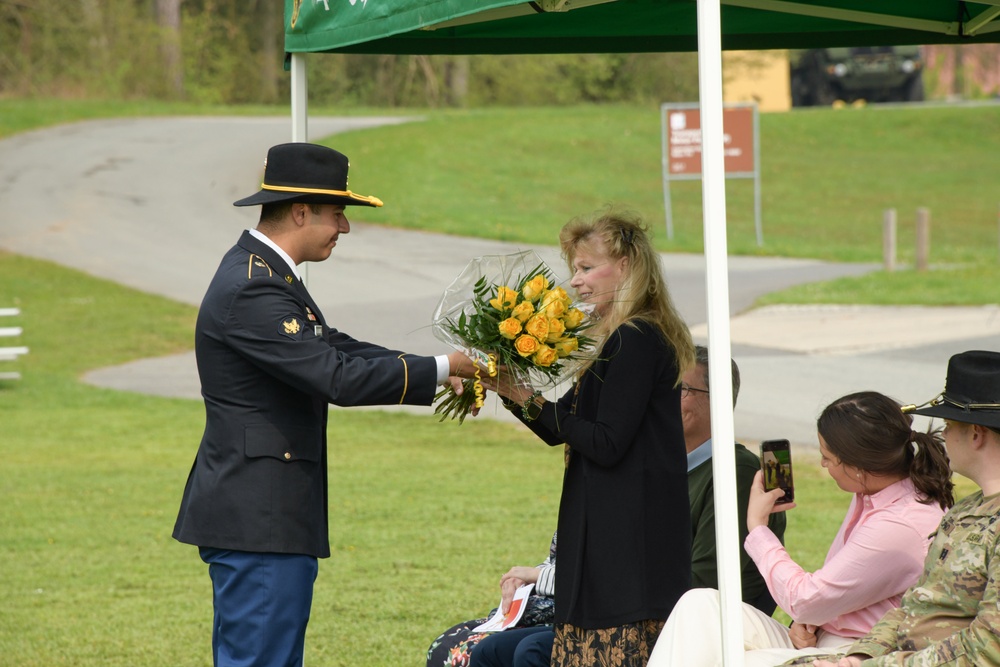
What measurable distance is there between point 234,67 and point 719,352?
143 ft

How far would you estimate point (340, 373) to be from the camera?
10.8 feet

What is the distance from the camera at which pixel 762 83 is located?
4503 centimetres

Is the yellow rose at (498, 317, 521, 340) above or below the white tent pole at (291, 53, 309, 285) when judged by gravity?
below

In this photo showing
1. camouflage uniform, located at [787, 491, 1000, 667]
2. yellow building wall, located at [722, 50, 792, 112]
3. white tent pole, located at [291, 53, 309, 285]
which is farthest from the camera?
yellow building wall, located at [722, 50, 792, 112]

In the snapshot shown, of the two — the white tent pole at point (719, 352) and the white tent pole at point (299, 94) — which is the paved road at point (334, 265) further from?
the white tent pole at point (719, 352)

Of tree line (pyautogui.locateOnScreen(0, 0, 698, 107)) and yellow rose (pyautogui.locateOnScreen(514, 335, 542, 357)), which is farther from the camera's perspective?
tree line (pyautogui.locateOnScreen(0, 0, 698, 107))

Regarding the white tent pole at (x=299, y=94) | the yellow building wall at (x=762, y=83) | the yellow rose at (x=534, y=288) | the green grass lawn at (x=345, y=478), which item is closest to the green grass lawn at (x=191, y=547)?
the green grass lawn at (x=345, y=478)

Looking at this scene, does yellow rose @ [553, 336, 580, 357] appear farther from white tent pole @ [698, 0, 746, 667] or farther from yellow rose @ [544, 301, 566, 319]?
white tent pole @ [698, 0, 746, 667]

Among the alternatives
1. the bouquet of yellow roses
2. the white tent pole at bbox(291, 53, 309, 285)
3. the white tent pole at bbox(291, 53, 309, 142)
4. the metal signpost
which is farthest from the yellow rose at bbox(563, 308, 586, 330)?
the metal signpost

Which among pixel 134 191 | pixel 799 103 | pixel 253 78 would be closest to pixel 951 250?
pixel 134 191

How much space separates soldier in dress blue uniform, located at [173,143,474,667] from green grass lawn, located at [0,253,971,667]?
209 centimetres

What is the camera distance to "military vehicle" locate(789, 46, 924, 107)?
1417 inches

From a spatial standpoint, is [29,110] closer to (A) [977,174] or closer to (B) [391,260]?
(B) [391,260]

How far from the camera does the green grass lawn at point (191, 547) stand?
585 centimetres
